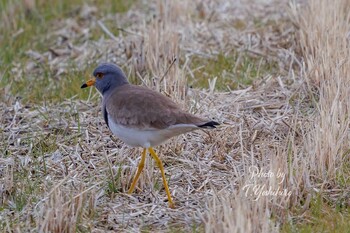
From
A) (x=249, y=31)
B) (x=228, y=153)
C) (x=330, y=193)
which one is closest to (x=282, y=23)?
(x=249, y=31)

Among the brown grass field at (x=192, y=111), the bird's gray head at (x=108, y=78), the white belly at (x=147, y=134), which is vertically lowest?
the brown grass field at (x=192, y=111)

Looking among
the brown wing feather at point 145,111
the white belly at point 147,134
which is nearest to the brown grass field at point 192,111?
the white belly at point 147,134

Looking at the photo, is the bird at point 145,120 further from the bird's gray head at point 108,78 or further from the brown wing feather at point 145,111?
the bird's gray head at point 108,78

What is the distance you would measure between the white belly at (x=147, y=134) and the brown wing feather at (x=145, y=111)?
33mm

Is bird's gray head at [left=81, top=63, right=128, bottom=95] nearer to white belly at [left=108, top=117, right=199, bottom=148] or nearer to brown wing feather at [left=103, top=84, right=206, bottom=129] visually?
brown wing feather at [left=103, top=84, right=206, bottom=129]

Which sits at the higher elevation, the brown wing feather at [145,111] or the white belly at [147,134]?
the brown wing feather at [145,111]

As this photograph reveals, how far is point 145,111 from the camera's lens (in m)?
6.14

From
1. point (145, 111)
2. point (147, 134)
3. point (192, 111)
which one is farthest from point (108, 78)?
point (192, 111)

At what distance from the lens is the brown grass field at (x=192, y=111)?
5.85m

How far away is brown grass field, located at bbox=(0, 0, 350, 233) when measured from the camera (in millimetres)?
5848

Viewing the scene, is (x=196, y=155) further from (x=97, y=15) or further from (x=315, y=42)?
(x=97, y=15)

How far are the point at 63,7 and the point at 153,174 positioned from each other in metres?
5.92

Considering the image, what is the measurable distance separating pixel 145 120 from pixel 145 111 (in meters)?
0.08

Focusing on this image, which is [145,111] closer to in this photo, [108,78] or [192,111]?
[108,78]
